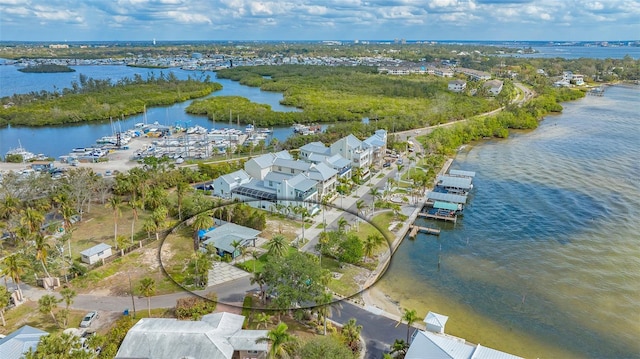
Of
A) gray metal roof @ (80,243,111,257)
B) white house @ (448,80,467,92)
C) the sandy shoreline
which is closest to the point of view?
gray metal roof @ (80,243,111,257)

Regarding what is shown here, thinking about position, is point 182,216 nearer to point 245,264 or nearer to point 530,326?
point 245,264

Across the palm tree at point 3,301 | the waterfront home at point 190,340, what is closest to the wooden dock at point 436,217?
the waterfront home at point 190,340

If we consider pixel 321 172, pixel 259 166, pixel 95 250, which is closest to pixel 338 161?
pixel 321 172

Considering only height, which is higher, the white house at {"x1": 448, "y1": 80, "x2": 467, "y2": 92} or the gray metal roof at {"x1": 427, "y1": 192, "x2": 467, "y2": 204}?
the white house at {"x1": 448, "y1": 80, "x2": 467, "y2": 92}

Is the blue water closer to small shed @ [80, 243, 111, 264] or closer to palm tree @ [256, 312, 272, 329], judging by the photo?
small shed @ [80, 243, 111, 264]

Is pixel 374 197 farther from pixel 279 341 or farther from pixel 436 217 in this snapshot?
pixel 279 341

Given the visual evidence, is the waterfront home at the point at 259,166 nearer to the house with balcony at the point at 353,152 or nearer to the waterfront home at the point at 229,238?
the house with balcony at the point at 353,152

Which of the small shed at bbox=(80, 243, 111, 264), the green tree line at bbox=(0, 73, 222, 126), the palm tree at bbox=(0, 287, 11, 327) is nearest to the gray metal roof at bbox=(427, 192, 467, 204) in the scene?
the small shed at bbox=(80, 243, 111, 264)
